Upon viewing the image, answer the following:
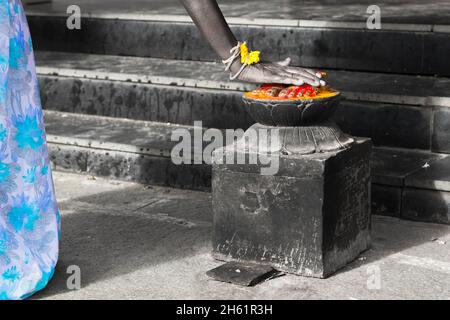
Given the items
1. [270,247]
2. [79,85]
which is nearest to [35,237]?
[270,247]

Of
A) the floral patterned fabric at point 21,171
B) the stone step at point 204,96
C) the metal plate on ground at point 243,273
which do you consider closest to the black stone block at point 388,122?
the stone step at point 204,96

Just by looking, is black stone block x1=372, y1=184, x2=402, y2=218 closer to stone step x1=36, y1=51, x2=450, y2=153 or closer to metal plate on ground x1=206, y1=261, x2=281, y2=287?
stone step x1=36, y1=51, x2=450, y2=153

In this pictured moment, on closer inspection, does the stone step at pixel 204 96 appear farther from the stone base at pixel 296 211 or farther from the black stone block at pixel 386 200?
the stone base at pixel 296 211

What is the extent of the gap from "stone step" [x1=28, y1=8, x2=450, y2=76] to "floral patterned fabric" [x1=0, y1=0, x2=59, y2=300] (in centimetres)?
262

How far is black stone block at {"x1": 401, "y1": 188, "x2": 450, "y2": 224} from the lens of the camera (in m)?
4.88

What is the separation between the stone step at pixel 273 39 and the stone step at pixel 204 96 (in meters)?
0.09

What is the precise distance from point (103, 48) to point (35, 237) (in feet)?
10.8

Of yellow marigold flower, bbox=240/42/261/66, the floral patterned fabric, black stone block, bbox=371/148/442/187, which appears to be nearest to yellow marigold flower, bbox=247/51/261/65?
yellow marigold flower, bbox=240/42/261/66

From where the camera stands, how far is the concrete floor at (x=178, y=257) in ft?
13.3

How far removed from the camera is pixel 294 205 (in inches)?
164

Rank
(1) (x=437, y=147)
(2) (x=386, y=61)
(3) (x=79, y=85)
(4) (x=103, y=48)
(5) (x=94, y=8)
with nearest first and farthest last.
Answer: (1) (x=437, y=147) → (2) (x=386, y=61) → (3) (x=79, y=85) → (4) (x=103, y=48) → (5) (x=94, y=8)

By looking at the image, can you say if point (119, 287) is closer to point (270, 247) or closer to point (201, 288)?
point (201, 288)
